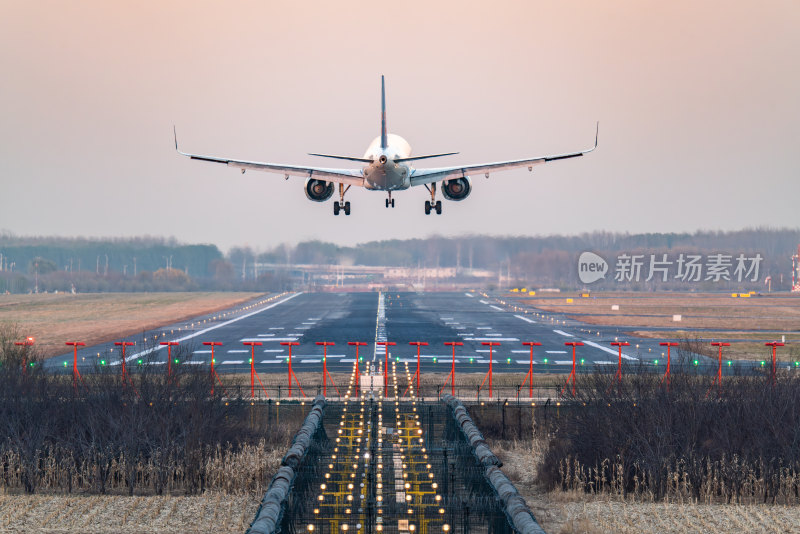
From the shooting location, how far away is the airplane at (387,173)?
60.9m

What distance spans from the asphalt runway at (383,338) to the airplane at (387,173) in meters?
13.8

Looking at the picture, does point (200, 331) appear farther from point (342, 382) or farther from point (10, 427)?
point (10, 427)

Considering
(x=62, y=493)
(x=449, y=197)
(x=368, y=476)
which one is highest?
(x=449, y=197)

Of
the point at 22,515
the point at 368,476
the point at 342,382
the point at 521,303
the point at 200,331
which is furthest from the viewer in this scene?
the point at 521,303

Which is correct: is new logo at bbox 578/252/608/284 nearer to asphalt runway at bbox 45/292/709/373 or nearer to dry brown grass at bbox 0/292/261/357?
asphalt runway at bbox 45/292/709/373

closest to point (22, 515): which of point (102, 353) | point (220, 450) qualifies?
point (220, 450)

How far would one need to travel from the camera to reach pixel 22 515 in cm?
4347

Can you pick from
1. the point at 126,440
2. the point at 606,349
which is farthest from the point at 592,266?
the point at 126,440

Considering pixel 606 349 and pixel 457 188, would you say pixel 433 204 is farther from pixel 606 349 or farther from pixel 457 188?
pixel 606 349

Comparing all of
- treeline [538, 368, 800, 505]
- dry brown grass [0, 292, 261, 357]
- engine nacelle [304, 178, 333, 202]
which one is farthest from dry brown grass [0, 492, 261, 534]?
dry brown grass [0, 292, 261, 357]

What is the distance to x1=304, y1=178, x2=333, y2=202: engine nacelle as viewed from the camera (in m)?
69.6

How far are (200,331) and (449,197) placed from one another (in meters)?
Result: 66.3

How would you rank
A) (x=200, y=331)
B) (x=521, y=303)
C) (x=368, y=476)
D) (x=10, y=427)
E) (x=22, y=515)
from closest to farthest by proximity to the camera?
(x=368, y=476)
(x=22, y=515)
(x=10, y=427)
(x=200, y=331)
(x=521, y=303)

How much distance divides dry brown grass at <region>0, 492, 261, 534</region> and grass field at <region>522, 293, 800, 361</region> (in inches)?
2503
